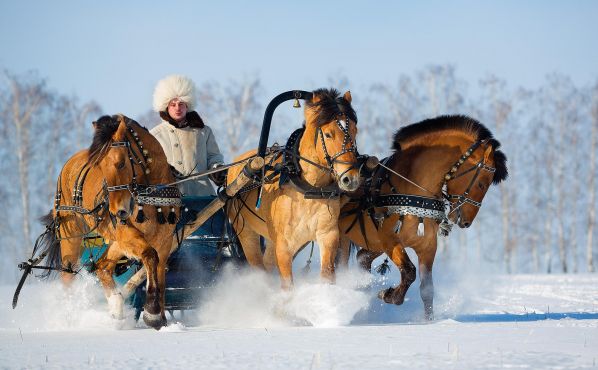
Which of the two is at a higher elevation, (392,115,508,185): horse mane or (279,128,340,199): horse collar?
(392,115,508,185): horse mane

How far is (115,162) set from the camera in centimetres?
775

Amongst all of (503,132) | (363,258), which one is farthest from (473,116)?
(363,258)

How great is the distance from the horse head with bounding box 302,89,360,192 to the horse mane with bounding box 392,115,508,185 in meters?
1.39

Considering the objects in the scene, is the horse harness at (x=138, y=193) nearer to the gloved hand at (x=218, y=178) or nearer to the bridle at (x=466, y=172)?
the gloved hand at (x=218, y=178)

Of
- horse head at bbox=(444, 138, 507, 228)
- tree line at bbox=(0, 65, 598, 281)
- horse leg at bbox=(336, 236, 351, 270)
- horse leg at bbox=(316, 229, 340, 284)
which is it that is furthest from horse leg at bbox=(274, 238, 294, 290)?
tree line at bbox=(0, 65, 598, 281)

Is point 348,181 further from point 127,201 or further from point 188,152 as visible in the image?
point 188,152

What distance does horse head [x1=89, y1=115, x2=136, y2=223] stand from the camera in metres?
7.73

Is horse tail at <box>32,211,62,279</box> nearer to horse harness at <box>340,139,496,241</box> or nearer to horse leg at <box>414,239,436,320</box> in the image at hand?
horse harness at <box>340,139,496,241</box>

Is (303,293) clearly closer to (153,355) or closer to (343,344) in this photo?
(343,344)

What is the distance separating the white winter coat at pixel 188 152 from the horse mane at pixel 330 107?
6.88ft

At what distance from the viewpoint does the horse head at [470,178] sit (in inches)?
345

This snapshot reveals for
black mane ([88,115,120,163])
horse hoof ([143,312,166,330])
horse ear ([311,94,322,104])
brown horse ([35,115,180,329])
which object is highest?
horse ear ([311,94,322,104])

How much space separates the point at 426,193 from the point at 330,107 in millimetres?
1555

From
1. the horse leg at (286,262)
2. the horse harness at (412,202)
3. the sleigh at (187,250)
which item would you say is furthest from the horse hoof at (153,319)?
the horse harness at (412,202)
